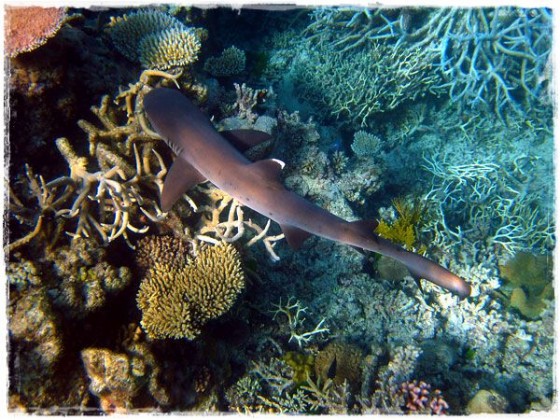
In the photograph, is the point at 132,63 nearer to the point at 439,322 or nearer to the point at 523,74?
the point at 439,322

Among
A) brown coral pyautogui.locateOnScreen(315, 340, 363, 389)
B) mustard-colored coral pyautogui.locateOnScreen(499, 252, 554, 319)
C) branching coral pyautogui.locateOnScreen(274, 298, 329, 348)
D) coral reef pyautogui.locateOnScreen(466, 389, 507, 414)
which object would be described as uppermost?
→ branching coral pyautogui.locateOnScreen(274, 298, 329, 348)

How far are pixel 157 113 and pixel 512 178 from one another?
8850 mm

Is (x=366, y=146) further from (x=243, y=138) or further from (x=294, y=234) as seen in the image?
(x=294, y=234)

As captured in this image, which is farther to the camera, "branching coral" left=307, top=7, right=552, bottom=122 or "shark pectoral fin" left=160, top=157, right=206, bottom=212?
"branching coral" left=307, top=7, right=552, bottom=122

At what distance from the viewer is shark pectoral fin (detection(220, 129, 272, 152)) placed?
4.21 metres

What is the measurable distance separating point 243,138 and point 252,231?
4.54ft

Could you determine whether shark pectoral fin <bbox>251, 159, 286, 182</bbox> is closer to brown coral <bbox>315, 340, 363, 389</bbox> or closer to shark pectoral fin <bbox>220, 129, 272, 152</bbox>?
shark pectoral fin <bbox>220, 129, 272, 152</bbox>

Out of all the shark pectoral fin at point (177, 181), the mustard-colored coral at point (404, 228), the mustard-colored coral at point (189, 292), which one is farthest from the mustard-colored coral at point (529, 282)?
the shark pectoral fin at point (177, 181)

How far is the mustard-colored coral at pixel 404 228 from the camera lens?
249 inches

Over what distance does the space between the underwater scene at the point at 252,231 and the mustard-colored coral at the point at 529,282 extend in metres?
0.04

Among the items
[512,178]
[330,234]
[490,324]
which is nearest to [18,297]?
[330,234]

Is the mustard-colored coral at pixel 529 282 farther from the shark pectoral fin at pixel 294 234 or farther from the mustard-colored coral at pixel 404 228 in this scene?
the shark pectoral fin at pixel 294 234

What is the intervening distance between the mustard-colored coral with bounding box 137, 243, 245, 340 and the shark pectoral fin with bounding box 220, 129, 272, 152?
49.4 inches

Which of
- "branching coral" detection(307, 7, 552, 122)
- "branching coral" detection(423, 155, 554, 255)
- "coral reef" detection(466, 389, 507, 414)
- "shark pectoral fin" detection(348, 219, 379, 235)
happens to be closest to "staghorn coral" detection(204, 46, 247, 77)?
"branching coral" detection(307, 7, 552, 122)
